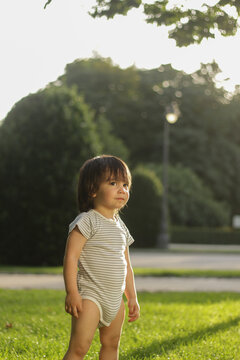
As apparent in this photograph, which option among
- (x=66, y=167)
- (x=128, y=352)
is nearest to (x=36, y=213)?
(x=66, y=167)

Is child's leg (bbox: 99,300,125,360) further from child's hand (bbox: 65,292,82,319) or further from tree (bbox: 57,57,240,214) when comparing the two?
tree (bbox: 57,57,240,214)

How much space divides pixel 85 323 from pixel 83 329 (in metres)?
0.03

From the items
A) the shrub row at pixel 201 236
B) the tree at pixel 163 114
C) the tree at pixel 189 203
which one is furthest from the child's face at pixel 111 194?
the tree at pixel 163 114

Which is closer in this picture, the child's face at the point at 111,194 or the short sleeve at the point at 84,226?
the short sleeve at the point at 84,226

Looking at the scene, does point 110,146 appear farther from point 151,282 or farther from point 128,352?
point 128,352

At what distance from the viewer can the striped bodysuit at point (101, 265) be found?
3.75 m

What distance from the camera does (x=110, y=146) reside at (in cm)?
4181

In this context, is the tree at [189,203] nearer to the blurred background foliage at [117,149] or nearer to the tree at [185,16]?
the blurred background foliage at [117,149]

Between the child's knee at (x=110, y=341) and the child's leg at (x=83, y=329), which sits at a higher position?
the child's leg at (x=83, y=329)

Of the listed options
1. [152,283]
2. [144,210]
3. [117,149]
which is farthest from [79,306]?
[117,149]

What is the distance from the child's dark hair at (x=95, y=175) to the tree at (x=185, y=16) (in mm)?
1811

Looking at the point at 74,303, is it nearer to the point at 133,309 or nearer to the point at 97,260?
the point at 97,260

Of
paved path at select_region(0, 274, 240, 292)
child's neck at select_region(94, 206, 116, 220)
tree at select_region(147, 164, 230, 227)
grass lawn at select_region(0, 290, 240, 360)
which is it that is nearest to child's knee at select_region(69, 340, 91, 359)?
child's neck at select_region(94, 206, 116, 220)

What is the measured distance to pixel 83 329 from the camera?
3668 millimetres
